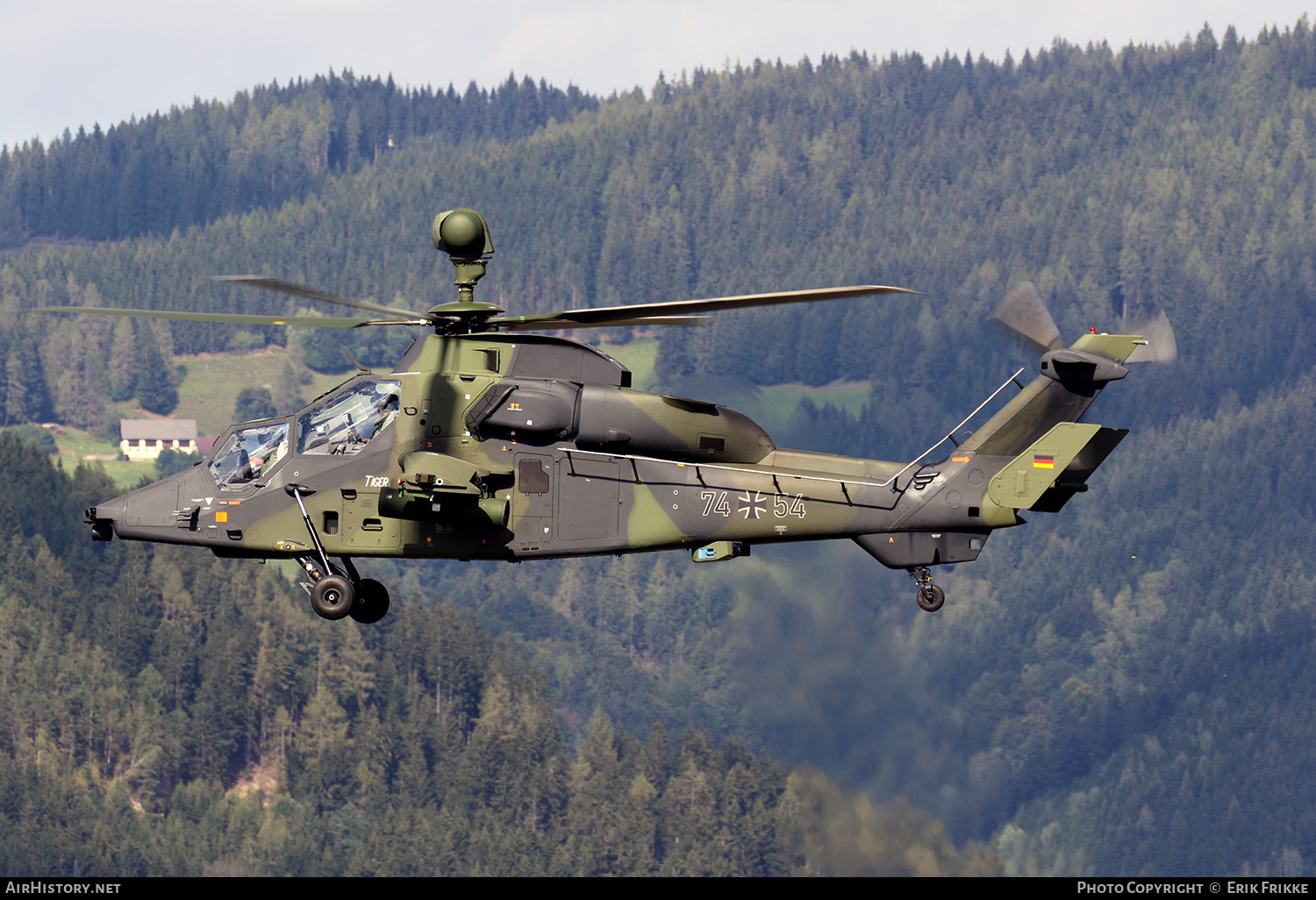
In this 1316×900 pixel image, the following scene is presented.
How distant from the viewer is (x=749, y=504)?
37.8 meters

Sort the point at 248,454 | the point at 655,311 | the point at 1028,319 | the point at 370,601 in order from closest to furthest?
the point at 655,311
the point at 370,601
the point at 248,454
the point at 1028,319

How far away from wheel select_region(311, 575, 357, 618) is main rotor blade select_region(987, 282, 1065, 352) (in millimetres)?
14369

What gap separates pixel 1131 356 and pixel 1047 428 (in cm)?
224

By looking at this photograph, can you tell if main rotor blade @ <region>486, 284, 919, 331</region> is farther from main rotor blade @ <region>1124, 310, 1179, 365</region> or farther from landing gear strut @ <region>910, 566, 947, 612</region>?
main rotor blade @ <region>1124, 310, 1179, 365</region>

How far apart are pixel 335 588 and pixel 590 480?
17.7 ft

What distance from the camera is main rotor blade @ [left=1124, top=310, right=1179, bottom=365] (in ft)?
123

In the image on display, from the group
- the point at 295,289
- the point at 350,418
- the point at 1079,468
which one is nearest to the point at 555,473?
the point at 350,418

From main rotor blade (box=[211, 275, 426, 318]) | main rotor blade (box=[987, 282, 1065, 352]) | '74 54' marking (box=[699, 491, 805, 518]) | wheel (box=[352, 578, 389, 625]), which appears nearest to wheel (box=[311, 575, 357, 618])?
wheel (box=[352, 578, 389, 625])

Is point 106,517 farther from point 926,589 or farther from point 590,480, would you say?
point 926,589

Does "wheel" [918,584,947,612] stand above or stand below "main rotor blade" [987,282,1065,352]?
below

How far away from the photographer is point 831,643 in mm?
177250

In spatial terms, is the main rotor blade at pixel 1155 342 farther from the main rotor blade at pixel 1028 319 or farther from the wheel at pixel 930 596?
the wheel at pixel 930 596

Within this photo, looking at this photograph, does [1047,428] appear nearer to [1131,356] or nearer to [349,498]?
[1131,356]

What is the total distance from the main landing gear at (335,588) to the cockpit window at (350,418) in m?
1.02
